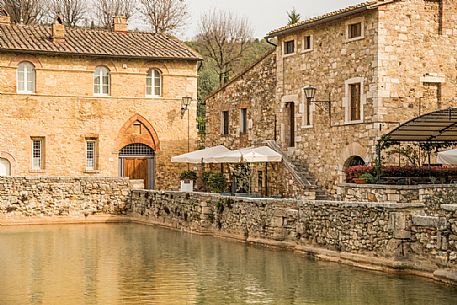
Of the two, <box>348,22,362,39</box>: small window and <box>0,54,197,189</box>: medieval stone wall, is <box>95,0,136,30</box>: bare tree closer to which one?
<box>0,54,197,189</box>: medieval stone wall

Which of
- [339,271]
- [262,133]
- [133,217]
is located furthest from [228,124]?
[339,271]

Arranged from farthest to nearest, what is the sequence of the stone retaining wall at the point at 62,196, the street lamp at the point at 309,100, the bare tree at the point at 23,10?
1. the bare tree at the point at 23,10
2. the stone retaining wall at the point at 62,196
3. the street lamp at the point at 309,100

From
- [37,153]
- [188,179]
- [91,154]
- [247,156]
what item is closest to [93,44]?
[91,154]

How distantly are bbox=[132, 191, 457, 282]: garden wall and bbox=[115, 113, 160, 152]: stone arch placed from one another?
331 inches

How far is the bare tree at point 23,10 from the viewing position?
48.1m

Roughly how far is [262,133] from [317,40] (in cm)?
501

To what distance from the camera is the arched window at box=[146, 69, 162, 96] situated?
35.8 metres

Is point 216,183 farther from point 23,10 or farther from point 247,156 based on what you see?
point 23,10

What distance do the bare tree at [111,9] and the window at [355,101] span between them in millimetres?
27597

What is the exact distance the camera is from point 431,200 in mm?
20359

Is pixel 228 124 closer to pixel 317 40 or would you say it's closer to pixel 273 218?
pixel 317 40

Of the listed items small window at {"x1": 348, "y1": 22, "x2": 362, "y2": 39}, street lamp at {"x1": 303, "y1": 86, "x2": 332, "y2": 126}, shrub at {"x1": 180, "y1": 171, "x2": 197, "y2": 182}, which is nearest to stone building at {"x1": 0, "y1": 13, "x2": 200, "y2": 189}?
shrub at {"x1": 180, "y1": 171, "x2": 197, "y2": 182}

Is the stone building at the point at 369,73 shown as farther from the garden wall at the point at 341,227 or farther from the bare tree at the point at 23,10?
the bare tree at the point at 23,10

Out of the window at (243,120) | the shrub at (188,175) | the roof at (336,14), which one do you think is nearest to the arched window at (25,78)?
the shrub at (188,175)
